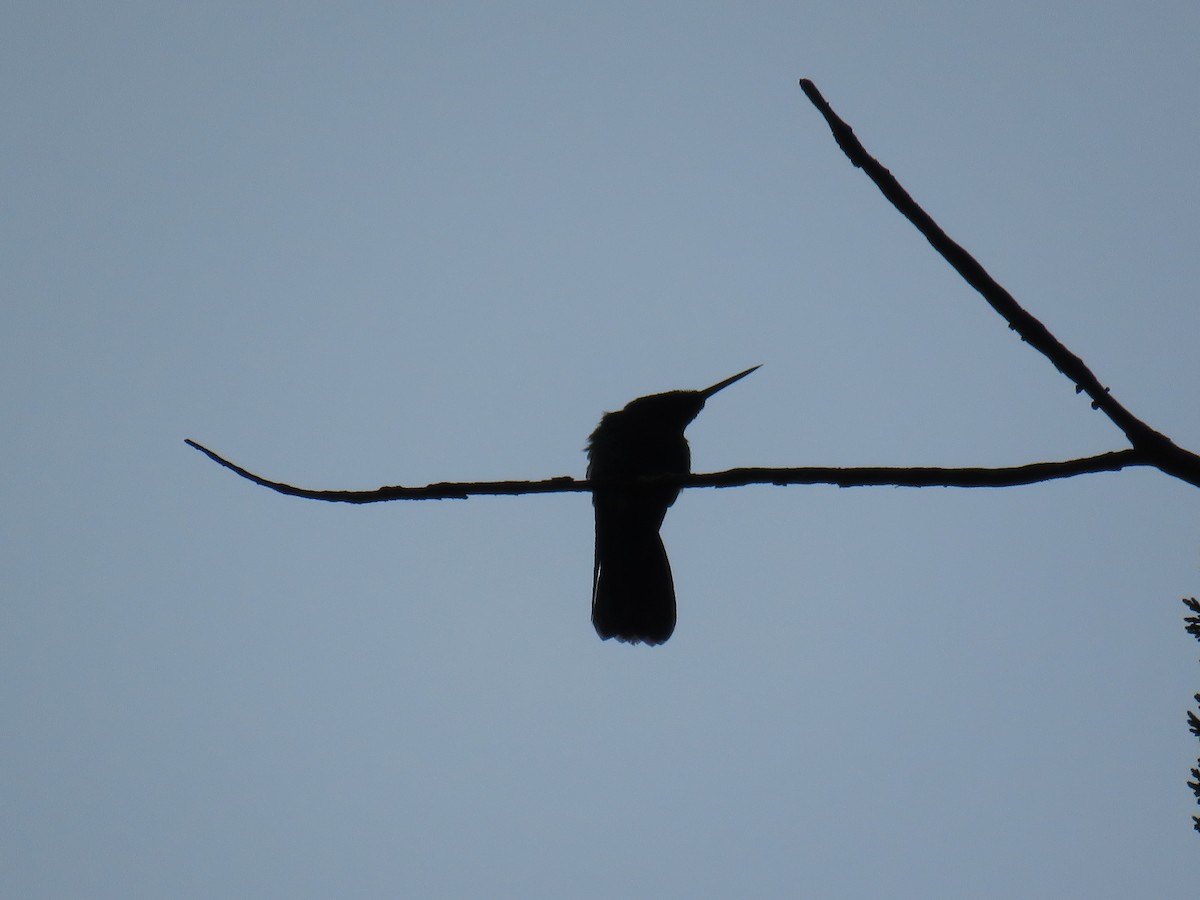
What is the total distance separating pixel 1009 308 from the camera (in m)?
1.48

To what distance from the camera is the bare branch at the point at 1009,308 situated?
4.66 feet

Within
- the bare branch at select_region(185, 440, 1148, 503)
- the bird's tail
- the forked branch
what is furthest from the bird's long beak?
the forked branch

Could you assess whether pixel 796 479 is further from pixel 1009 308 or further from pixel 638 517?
pixel 638 517

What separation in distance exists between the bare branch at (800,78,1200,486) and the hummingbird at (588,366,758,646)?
3.90m

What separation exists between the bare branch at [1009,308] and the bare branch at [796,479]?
36mm

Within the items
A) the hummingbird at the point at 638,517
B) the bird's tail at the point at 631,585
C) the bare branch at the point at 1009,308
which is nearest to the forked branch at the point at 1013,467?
the bare branch at the point at 1009,308

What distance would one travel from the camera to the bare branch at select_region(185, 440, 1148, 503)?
1450mm

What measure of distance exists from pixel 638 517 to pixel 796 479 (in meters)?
4.24

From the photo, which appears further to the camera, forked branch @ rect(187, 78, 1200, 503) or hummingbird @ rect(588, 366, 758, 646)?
hummingbird @ rect(588, 366, 758, 646)

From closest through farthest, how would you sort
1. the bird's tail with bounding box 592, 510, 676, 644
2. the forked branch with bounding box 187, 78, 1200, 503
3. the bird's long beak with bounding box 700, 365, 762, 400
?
1. the forked branch with bounding box 187, 78, 1200, 503
2. the bird's tail with bounding box 592, 510, 676, 644
3. the bird's long beak with bounding box 700, 365, 762, 400

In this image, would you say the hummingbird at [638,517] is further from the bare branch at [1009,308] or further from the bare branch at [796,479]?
the bare branch at [1009,308]

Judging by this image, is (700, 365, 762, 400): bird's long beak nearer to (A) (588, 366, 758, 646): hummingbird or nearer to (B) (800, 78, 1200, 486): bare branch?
(A) (588, 366, 758, 646): hummingbird

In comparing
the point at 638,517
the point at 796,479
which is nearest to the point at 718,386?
A: the point at 638,517

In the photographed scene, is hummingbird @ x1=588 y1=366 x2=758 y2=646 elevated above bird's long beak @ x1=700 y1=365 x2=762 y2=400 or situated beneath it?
situated beneath
